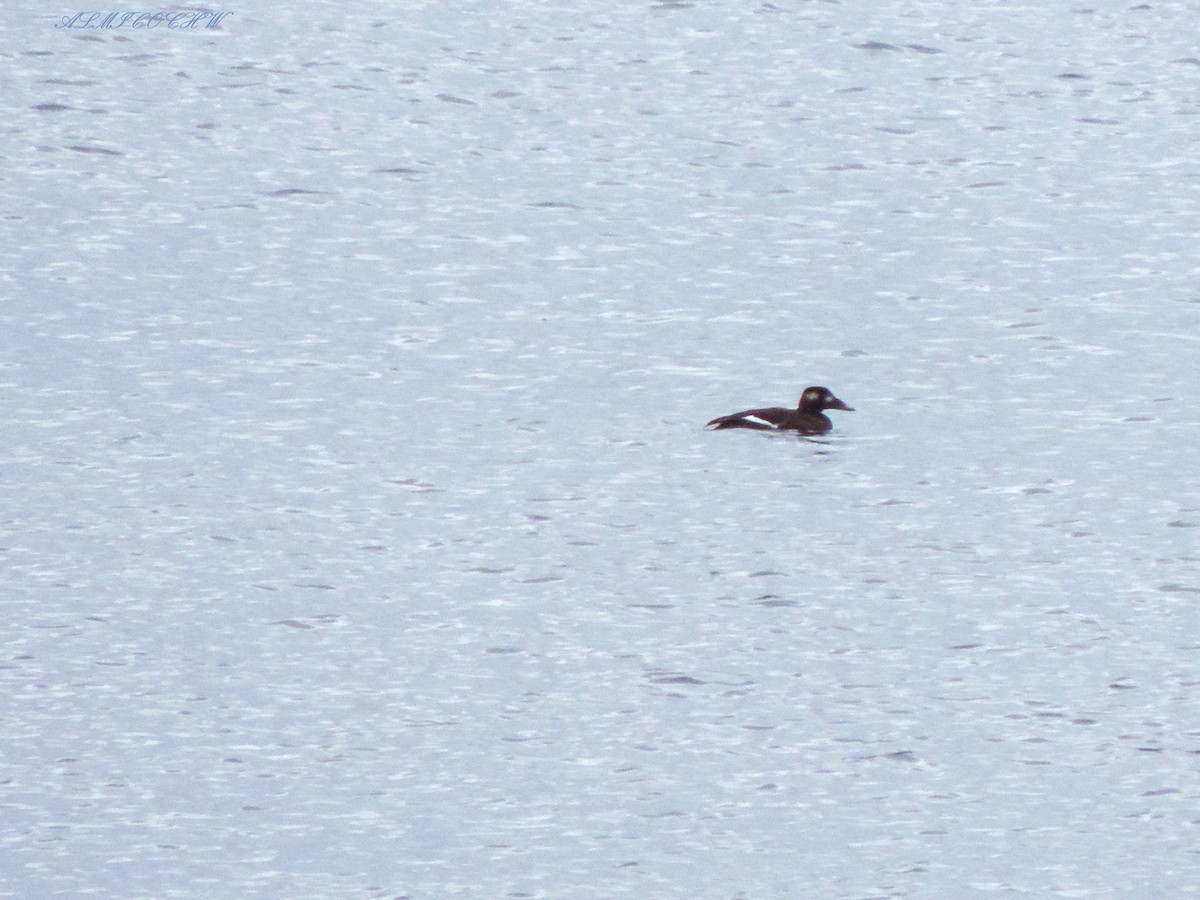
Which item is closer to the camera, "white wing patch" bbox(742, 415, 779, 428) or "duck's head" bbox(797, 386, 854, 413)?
"white wing patch" bbox(742, 415, 779, 428)

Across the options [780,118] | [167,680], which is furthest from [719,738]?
[780,118]

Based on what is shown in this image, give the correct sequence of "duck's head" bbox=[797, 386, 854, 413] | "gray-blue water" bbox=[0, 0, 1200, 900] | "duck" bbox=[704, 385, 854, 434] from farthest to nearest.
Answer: "duck's head" bbox=[797, 386, 854, 413]
"duck" bbox=[704, 385, 854, 434]
"gray-blue water" bbox=[0, 0, 1200, 900]

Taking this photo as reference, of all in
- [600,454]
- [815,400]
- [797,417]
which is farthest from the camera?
[815,400]

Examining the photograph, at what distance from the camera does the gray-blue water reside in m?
10.3

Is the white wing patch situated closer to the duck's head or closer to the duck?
the duck

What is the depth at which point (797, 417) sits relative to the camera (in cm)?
1590

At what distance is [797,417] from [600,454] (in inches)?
57.1

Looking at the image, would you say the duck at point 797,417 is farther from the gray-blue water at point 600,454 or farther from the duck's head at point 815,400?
the gray-blue water at point 600,454

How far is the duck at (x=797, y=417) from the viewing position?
1585cm

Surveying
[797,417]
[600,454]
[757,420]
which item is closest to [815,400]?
[797,417]

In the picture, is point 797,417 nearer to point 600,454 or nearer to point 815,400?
point 815,400

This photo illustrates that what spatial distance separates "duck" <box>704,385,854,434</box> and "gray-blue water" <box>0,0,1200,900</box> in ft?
0.47

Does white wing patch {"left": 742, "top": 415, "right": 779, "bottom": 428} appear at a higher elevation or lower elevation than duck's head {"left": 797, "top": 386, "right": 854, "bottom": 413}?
lower

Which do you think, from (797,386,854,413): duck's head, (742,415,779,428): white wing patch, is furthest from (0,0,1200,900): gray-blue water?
(797,386,854,413): duck's head
